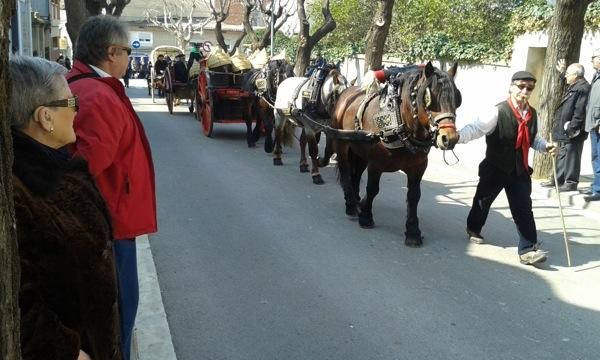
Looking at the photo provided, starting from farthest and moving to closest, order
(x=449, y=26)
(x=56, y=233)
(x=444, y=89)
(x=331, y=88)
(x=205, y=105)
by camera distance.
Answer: (x=449, y=26), (x=205, y=105), (x=331, y=88), (x=444, y=89), (x=56, y=233)

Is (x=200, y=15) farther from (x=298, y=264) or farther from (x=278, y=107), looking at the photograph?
(x=298, y=264)

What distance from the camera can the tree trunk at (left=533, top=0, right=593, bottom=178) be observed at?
27.6ft

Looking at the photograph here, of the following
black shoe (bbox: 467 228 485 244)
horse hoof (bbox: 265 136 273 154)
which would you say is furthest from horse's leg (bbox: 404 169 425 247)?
horse hoof (bbox: 265 136 273 154)

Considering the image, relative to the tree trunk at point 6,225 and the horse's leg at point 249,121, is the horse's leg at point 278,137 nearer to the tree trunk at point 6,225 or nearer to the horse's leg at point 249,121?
the horse's leg at point 249,121

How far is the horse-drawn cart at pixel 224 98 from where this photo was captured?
1260 centimetres

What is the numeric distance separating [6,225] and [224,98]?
11527mm

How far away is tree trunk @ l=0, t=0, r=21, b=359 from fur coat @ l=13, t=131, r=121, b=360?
352mm

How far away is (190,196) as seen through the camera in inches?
305

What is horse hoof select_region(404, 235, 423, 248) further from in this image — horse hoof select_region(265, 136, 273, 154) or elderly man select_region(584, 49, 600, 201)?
horse hoof select_region(265, 136, 273, 154)

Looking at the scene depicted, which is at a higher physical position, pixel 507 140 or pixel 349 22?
pixel 349 22

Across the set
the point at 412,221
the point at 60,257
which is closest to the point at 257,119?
the point at 412,221

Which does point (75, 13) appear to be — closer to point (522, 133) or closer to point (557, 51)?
point (557, 51)

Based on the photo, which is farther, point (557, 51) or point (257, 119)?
point (257, 119)

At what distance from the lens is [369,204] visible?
6.36 m
